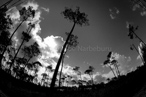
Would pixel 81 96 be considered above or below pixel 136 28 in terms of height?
below

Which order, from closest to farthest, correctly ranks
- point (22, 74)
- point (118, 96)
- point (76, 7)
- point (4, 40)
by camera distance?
point (118, 96), point (76, 7), point (4, 40), point (22, 74)

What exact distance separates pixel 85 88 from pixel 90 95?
1697 millimetres

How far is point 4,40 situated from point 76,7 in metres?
17.9

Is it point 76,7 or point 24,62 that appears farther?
point 24,62

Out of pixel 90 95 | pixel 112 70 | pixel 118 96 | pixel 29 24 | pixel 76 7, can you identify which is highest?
pixel 29 24

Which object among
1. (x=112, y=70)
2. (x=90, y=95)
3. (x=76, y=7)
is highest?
(x=76, y=7)

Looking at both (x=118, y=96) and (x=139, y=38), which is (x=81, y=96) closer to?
(x=118, y=96)

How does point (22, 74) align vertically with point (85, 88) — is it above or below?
above

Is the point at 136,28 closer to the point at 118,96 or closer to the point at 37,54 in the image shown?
the point at 118,96

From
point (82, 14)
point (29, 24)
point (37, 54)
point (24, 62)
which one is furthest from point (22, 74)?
point (82, 14)

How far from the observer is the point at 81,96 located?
1049 centimetres

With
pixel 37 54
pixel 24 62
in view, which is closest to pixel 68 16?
pixel 37 54

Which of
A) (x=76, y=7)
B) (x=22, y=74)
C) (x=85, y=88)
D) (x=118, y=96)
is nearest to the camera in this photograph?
(x=118, y=96)

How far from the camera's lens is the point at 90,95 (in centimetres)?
1010
